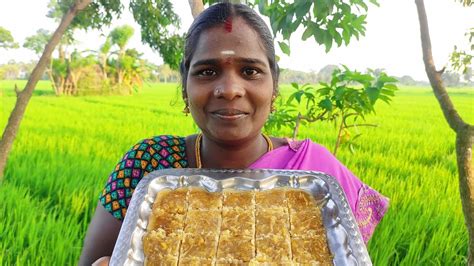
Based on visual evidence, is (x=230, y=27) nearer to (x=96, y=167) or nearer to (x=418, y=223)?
(x=418, y=223)

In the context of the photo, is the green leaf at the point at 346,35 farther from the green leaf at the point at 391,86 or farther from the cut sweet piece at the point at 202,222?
the cut sweet piece at the point at 202,222

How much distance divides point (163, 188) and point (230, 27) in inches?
23.0

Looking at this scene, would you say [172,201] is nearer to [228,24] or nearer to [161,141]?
[161,141]

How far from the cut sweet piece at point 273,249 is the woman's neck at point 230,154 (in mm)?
339

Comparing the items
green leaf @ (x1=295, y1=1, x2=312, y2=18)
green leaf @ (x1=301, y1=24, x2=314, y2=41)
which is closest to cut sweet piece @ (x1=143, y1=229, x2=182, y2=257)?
green leaf @ (x1=295, y1=1, x2=312, y2=18)

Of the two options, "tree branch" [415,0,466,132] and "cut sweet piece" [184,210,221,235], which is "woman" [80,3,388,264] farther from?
"tree branch" [415,0,466,132]

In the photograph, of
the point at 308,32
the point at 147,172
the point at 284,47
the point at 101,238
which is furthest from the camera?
the point at 284,47

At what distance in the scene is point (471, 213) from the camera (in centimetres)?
194

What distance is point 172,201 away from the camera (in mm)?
1430

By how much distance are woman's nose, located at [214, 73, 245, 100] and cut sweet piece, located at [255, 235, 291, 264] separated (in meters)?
0.45

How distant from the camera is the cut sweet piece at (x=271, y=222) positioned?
4.38 ft

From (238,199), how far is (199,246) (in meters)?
0.25

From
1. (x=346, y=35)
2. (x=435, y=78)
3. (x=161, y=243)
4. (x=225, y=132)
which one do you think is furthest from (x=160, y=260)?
(x=435, y=78)

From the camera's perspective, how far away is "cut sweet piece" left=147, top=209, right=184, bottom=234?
1.32 metres
